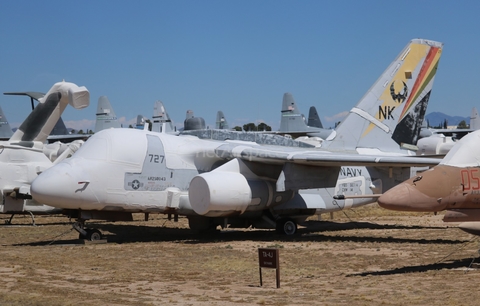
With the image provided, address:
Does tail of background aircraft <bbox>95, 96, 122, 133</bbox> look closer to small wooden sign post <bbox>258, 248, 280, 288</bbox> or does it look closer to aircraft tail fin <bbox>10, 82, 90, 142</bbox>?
aircraft tail fin <bbox>10, 82, 90, 142</bbox>

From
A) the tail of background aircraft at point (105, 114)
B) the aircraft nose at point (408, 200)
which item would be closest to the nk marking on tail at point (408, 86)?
the aircraft nose at point (408, 200)

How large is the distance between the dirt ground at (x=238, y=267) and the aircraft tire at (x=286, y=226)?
0.30m

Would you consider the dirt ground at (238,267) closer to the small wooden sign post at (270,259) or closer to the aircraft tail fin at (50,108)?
the small wooden sign post at (270,259)

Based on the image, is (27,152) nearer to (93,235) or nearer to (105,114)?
(93,235)

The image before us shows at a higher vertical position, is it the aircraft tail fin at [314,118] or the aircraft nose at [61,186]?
the aircraft tail fin at [314,118]

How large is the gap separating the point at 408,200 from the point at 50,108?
45.8 ft

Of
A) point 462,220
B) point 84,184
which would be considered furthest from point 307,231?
point 462,220

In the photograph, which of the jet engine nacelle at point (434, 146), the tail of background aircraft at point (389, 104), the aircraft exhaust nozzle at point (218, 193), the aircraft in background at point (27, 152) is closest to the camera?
the aircraft exhaust nozzle at point (218, 193)

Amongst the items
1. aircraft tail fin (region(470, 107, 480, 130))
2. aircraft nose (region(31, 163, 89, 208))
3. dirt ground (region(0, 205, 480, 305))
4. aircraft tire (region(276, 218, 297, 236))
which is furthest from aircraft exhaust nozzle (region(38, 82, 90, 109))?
aircraft tail fin (region(470, 107, 480, 130))

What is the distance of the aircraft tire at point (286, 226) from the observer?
19.2 m

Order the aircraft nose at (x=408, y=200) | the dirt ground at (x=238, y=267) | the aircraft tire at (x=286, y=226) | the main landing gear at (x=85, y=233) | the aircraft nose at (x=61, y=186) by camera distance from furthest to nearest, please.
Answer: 1. the aircraft tire at (x=286, y=226)
2. the main landing gear at (x=85, y=233)
3. the aircraft nose at (x=61, y=186)
4. the aircraft nose at (x=408, y=200)
5. the dirt ground at (x=238, y=267)

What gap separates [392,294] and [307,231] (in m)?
11.2

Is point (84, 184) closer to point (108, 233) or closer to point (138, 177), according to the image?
point (138, 177)

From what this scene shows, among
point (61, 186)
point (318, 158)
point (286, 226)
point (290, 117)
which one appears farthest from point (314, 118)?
point (61, 186)
